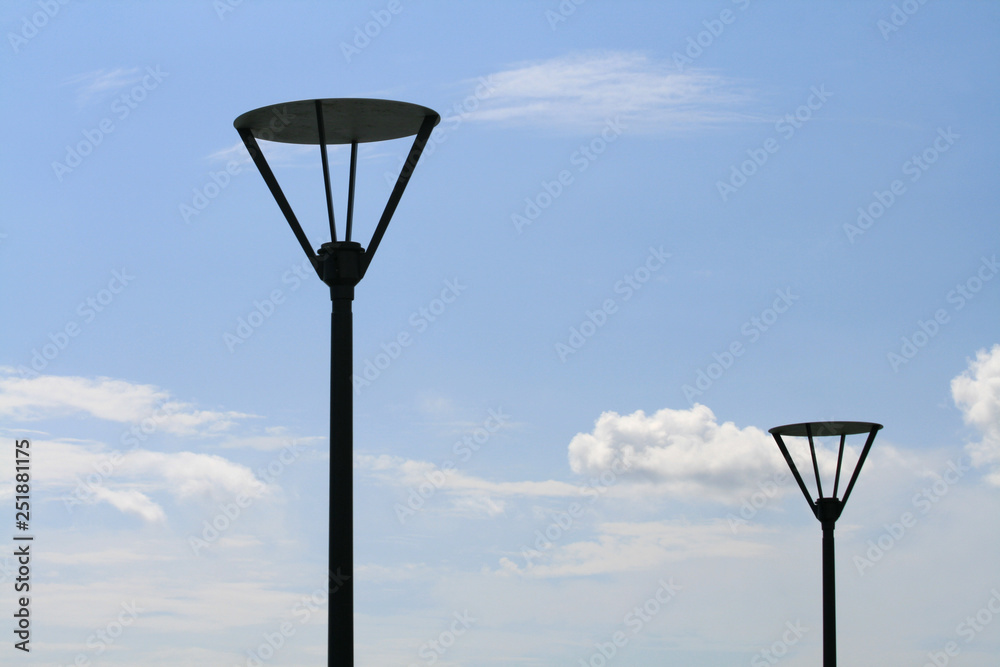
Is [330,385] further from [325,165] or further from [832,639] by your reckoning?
[832,639]

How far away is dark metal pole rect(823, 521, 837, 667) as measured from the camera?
627 inches

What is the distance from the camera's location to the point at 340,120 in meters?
9.91

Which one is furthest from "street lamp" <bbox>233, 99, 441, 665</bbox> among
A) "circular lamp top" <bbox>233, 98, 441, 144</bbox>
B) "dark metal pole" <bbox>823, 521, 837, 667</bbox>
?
"dark metal pole" <bbox>823, 521, 837, 667</bbox>

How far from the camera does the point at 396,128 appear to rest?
10234 mm

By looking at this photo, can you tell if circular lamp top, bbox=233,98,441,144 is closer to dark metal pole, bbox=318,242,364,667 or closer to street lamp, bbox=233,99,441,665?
street lamp, bbox=233,99,441,665

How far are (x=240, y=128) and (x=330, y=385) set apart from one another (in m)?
2.37

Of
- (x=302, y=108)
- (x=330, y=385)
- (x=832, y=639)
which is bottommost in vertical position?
(x=832, y=639)

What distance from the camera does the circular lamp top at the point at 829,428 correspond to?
16188 mm

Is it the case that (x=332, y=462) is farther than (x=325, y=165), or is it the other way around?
(x=325, y=165)

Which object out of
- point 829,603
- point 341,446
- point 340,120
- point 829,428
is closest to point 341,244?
point 340,120

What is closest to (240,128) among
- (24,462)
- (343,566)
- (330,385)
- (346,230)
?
(346,230)

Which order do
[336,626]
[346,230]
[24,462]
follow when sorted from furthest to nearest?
[24,462] → [346,230] → [336,626]

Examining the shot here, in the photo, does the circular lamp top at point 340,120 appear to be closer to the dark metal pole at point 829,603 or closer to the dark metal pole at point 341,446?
the dark metal pole at point 341,446

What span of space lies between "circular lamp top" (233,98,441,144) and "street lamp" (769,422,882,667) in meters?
8.20
